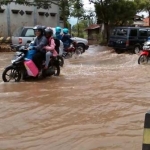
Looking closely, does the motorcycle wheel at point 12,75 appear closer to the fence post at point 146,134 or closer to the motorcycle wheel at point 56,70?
the motorcycle wheel at point 56,70

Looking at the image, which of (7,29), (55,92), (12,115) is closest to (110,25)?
(7,29)

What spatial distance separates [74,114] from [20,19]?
2407cm

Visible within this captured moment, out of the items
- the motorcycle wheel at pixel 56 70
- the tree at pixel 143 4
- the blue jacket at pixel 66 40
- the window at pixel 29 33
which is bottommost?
the motorcycle wheel at pixel 56 70

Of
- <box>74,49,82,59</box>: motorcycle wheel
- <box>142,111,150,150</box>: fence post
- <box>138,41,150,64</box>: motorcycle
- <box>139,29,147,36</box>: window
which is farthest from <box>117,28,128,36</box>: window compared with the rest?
<box>142,111,150,150</box>: fence post

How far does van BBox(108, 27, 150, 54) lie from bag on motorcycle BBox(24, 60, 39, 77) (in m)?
11.1

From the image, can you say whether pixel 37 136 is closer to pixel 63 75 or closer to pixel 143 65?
pixel 63 75

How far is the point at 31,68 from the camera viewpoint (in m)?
8.78

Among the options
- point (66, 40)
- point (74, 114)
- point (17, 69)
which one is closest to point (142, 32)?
point (66, 40)

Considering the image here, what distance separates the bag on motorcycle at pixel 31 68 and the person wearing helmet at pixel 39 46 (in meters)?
0.13

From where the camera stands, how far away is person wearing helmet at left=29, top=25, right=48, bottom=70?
8877mm

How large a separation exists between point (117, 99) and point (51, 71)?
3.16 m

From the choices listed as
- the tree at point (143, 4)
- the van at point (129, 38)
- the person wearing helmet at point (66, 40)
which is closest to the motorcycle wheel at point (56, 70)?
the person wearing helmet at point (66, 40)

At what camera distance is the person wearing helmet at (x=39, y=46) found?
888 centimetres

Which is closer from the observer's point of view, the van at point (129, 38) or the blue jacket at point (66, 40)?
the blue jacket at point (66, 40)
